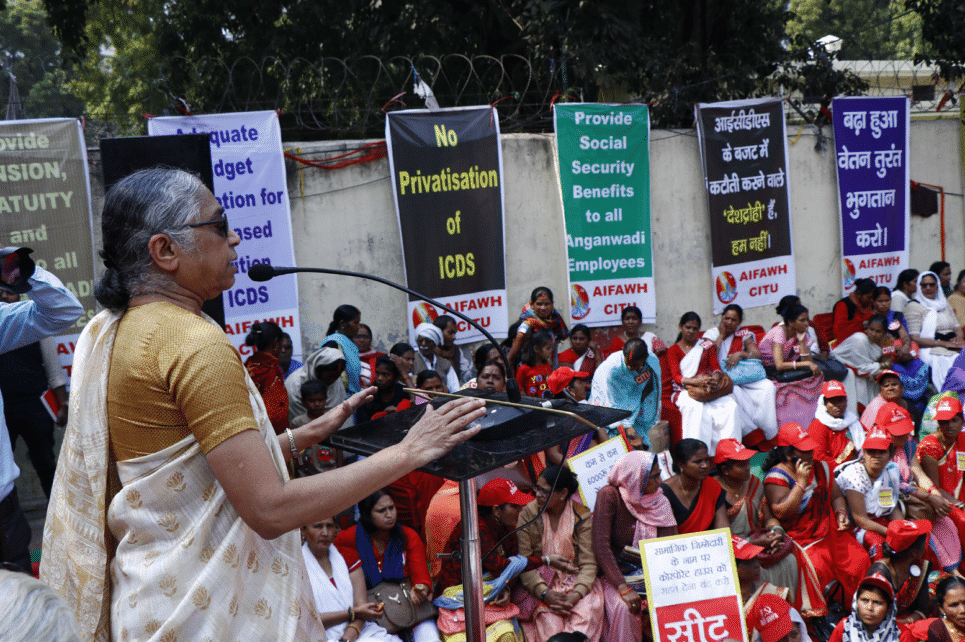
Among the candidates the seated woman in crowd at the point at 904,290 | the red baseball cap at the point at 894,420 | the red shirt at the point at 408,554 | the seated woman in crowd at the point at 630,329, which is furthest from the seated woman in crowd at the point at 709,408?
the seated woman in crowd at the point at 904,290

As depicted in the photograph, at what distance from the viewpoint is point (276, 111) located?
23.3 ft

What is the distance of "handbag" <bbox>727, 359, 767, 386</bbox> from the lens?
709cm

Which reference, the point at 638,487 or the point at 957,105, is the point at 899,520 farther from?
the point at 957,105

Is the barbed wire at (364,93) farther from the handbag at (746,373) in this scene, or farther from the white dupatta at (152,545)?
the white dupatta at (152,545)

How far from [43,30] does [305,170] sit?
98.5 ft

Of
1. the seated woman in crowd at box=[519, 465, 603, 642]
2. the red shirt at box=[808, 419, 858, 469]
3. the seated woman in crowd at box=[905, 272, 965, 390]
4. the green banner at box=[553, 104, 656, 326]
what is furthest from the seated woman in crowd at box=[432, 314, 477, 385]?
the seated woman in crowd at box=[905, 272, 965, 390]

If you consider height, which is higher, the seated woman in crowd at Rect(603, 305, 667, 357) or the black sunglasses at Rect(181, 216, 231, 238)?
the black sunglasses at Rect(181, 216, 231, 238)

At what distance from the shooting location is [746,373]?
710 centimetres

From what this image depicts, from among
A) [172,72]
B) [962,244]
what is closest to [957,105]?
[962,244]

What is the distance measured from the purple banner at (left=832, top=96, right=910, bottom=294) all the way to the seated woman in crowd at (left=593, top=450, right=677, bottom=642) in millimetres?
5720

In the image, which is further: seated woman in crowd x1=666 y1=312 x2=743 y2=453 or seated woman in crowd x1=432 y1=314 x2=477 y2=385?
seated woman in crowd x1=432 y1=314 x2=477 y2=385

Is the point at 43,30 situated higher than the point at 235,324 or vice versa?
the point at 43,30

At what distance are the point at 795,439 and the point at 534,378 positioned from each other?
77.8 inches

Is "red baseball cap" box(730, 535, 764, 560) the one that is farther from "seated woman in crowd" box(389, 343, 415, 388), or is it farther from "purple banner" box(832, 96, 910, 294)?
"purple banner" box(832, 96, 910, 294)
